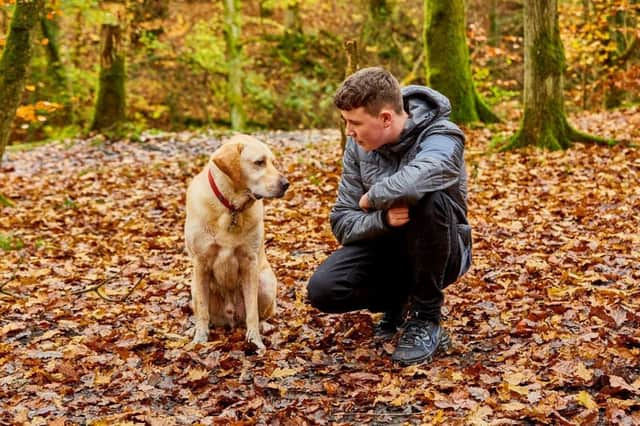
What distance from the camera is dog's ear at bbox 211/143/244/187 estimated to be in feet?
14.7

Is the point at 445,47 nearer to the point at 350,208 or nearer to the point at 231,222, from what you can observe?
the point at 350,208

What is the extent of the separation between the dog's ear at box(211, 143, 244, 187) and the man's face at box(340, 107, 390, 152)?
2.93ft

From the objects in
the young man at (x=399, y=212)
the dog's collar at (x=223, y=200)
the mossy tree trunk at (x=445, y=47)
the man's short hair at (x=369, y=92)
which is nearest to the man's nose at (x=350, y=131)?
the young man at (x=399, y=212)

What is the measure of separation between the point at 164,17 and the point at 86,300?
18283 mm

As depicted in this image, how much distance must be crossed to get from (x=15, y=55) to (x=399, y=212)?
21.9ft

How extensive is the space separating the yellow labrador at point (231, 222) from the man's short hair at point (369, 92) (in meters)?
0.89

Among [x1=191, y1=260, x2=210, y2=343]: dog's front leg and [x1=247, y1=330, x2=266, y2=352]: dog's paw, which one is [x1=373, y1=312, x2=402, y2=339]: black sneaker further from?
[x1=191, y1=260, x2=210, y2=343]: dog's front leg

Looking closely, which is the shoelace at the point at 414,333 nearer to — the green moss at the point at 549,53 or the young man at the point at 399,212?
the young man at the point at 399,212

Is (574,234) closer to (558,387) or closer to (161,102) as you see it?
(558,387)

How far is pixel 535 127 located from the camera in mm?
10352

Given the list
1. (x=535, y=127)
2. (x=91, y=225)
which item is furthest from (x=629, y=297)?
(x=91, y=225)

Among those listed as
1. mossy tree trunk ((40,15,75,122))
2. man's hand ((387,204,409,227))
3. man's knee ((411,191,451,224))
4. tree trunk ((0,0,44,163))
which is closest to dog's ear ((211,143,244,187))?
man's hand ((387,204,409,227))

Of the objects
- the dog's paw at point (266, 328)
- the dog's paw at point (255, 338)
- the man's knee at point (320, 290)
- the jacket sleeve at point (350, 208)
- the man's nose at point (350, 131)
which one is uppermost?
the man's nose at point (350, 131)

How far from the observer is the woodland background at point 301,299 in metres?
3.62
